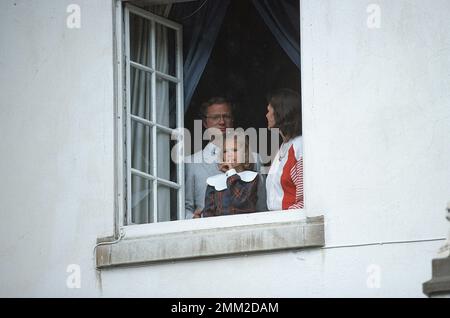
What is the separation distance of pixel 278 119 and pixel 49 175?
2.04 m

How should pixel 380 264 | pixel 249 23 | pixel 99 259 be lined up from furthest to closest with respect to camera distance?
pixel 249 23
pixel 99 259
pixel 380 264

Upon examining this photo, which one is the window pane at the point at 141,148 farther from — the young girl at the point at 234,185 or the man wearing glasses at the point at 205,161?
the young girl at the point at 234,185

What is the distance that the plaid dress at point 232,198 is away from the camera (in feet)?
49.8

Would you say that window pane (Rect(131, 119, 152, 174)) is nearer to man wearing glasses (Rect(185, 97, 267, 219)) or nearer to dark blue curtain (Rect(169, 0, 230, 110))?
man wearing glasses (Rect(185, 97, 267, 219))

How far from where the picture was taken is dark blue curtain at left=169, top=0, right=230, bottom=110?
1580 cm

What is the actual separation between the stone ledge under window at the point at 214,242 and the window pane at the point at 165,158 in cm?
85

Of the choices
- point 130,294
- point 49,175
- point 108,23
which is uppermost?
point 108,23

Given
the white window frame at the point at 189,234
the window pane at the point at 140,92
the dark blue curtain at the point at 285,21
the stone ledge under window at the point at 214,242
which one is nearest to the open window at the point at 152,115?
the window pane at the point at 140,92

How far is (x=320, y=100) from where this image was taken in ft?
47.5

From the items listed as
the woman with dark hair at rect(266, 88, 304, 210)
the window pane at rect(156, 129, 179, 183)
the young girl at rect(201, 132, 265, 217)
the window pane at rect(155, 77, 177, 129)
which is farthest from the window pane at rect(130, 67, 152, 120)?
the woman with dark hair at rect(266, 88, 304, 210)

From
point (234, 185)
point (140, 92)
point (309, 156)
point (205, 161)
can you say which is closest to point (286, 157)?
point (234, 185)

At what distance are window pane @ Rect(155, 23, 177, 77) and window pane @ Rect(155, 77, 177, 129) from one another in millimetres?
115

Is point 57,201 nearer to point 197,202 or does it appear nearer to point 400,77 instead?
point 197,202

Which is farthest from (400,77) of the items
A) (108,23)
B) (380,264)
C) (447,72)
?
(108,23)
